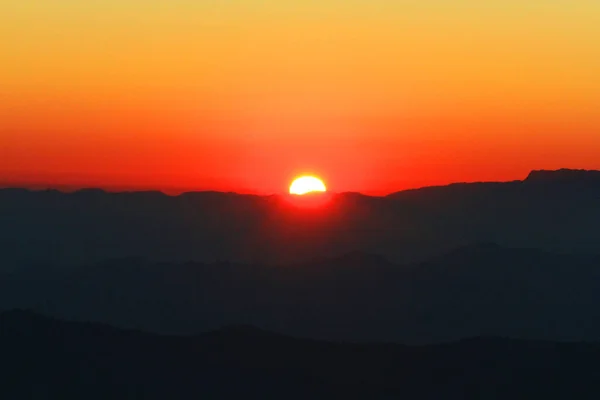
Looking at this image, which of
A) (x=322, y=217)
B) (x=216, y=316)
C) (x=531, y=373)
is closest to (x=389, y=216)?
(x=322, y=217)

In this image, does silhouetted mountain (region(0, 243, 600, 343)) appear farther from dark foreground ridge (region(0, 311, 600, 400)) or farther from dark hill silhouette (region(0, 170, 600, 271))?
dark foreground ridge (region(0, 311, 600, 400))

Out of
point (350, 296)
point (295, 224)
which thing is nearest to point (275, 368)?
point (350, 296)

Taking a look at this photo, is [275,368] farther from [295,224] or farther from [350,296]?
[295,224]

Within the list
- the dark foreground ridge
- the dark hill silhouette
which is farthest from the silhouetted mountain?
the dark foreground ridge

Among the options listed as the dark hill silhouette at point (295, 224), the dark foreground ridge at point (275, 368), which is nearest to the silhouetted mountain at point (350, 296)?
the dark hill silhouette at point (295, 224)

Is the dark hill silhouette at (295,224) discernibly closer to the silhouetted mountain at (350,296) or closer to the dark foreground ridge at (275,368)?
the silhouetted mountain at (350,296)

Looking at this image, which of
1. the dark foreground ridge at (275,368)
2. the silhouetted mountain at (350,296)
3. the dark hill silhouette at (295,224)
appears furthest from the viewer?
the dark hill silhouette at (295,224)
